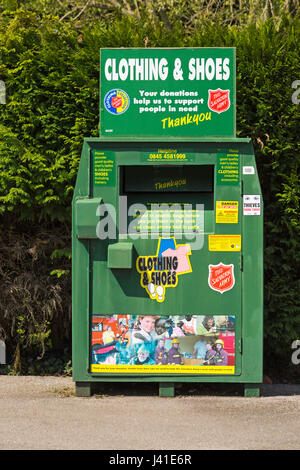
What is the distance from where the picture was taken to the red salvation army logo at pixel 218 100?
4648 millimetres

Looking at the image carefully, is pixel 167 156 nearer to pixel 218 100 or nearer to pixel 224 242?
pixel 218 100

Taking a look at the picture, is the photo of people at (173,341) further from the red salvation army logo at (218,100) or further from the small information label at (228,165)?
the red salvation army logo at (218,100)

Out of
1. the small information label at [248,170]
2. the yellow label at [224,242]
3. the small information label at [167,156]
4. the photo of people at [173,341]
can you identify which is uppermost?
the small information label at [167,156]

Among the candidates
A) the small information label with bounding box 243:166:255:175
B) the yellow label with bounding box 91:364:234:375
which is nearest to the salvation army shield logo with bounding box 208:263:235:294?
the yellow label with bounding box 91:364:234:375

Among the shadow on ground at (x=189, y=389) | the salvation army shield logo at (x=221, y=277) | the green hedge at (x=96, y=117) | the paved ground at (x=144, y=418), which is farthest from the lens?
the green hedge at (x=96, y=117)

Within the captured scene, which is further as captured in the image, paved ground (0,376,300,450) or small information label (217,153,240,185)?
small information label (217,153,240,185)

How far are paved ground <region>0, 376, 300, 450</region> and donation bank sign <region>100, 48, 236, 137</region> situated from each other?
1969mm

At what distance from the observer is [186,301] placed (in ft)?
15.1

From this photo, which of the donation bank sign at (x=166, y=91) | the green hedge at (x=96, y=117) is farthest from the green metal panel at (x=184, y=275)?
the green hedge at (x=96, y=117)

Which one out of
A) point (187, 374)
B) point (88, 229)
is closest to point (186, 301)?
point (187, 374)

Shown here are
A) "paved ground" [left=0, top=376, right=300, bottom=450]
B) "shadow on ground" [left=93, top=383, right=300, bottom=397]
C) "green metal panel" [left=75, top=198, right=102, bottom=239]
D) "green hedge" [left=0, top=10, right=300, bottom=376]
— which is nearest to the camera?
"paved ground" [left=0, top=376, right=300, bottom=450]

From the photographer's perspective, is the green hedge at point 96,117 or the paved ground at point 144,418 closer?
the paved ground at point 144,418

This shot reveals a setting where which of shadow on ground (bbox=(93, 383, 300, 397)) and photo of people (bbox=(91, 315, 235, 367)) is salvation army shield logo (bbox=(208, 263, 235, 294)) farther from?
shadow on ground (bbox=(93, 383, 300, 397))

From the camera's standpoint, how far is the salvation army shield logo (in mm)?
4586
